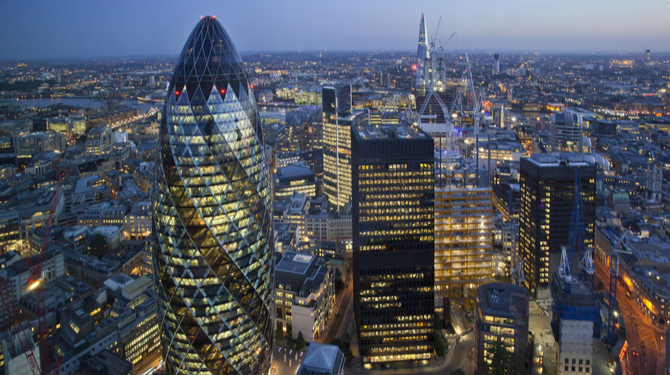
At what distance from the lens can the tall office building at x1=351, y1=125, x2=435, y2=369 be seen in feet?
120

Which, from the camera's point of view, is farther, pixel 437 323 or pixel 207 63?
pixel 437 323

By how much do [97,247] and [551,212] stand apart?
42666 millimetres

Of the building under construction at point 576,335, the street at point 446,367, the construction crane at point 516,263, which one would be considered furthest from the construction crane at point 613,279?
the street at point 446,367

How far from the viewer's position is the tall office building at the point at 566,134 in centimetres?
8938

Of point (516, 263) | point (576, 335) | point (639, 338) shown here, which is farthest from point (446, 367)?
point (516, 263)

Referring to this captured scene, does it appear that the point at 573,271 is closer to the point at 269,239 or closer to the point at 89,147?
the point at 269,239

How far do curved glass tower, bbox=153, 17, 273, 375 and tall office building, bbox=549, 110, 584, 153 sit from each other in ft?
255

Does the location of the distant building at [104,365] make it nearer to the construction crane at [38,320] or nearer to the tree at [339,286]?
the construction crane at [38,320]

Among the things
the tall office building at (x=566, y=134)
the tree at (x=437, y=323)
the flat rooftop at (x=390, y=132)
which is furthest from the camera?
the tall office building at (x=566, y=134)

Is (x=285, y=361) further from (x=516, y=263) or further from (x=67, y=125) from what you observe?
(x=67, y=125)

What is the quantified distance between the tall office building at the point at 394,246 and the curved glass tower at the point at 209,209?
12.3 m

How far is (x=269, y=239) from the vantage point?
86.6ft

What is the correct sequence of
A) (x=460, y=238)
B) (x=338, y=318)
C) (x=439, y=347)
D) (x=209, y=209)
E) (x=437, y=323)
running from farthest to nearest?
(x=460, y=238) < (x=338, y=318) < (x=437, y=323) < (x=439, y=347) < (x=209, y=209)

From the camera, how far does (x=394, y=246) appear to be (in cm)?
3688
